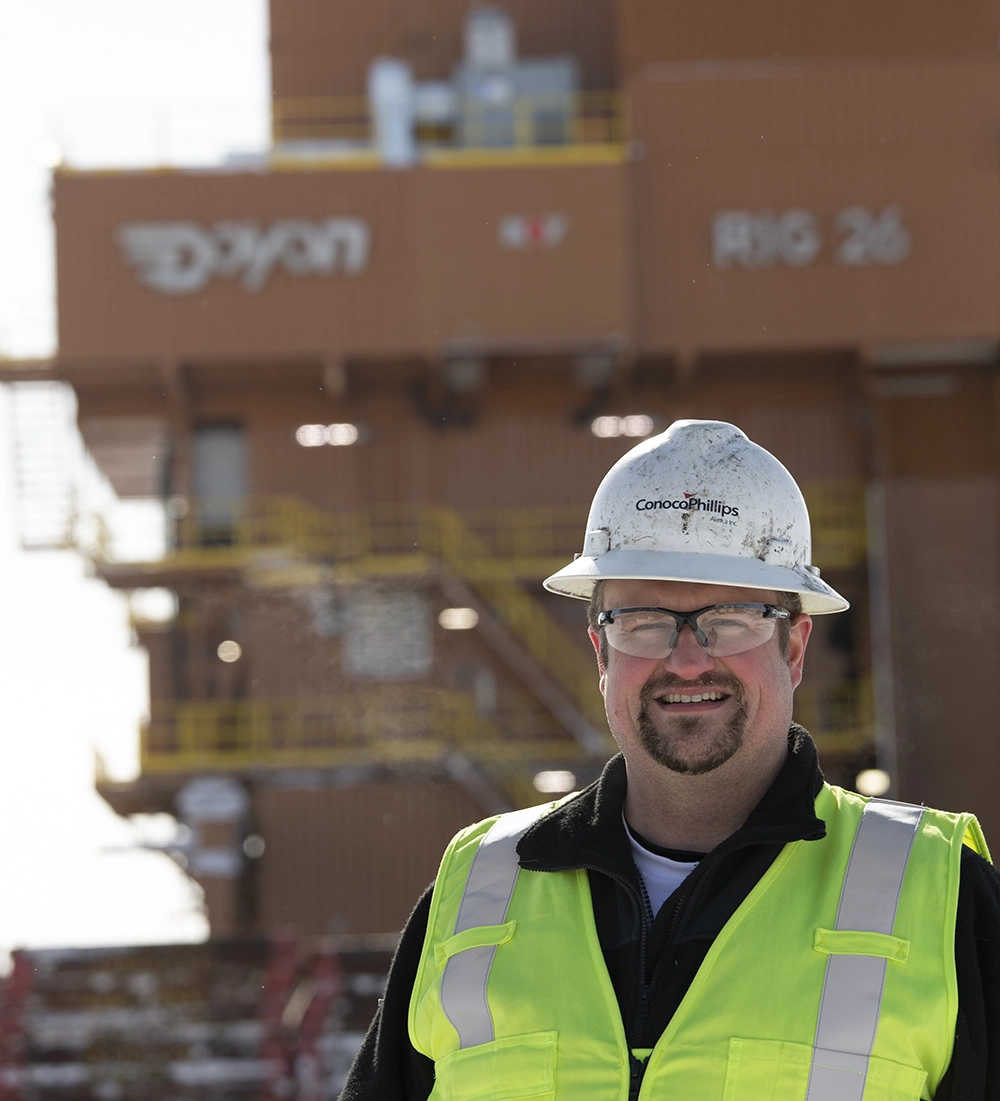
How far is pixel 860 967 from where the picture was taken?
271 cm

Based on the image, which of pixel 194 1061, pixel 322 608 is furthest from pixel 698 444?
pixel 322 608

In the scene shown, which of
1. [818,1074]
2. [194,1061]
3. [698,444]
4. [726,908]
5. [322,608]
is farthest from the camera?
[322,608]

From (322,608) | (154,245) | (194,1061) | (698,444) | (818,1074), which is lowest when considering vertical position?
(194,1061)

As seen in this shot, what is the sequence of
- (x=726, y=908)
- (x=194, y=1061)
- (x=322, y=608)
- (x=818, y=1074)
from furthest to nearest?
1. (x=322, y=608)
2. (x=194, y=1061)
3. (x=726, y=908)
4. (x=818, y=1074)

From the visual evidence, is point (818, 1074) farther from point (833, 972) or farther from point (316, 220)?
point (316, 220)

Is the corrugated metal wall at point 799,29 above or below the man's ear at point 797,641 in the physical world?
above

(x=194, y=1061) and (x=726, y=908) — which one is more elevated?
(x=726, y=908)

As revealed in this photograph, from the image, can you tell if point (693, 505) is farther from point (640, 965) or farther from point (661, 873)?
point (640, 965)

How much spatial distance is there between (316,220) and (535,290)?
3.08 metres

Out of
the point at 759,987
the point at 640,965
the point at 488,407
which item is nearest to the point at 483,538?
the point at 488,407

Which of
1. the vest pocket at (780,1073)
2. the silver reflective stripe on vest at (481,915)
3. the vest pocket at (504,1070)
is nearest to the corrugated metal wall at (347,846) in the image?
the silver reflective stripe on vest at (481,915)

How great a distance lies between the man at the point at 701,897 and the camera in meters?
2.66

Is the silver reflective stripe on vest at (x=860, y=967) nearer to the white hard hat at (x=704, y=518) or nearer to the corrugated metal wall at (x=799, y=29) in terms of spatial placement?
the white hard hat at (x=704, y=518)

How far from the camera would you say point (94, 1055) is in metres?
15.9
